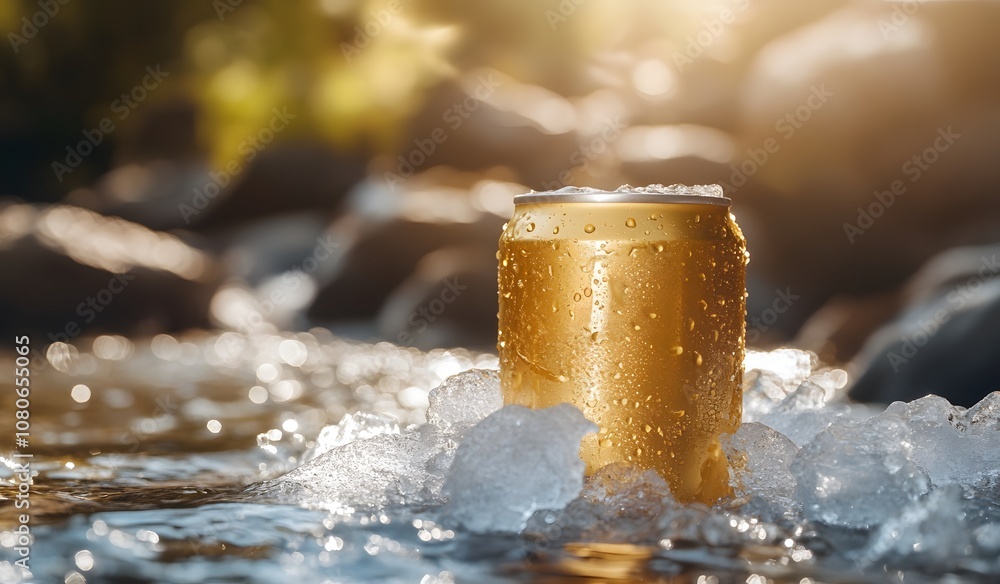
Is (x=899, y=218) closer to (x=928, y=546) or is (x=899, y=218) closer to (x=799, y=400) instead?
(x=799, y=400)

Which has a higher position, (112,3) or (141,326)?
(112,3)

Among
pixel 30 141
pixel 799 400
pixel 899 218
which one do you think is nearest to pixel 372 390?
pixel 799 400

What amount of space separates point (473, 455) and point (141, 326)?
689 cm

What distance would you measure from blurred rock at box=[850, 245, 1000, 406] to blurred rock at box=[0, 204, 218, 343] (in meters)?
5.63

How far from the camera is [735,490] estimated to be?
1.93 meters

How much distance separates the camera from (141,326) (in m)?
8.01

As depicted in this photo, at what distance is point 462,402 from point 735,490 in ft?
2.10

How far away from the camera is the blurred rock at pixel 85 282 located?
25.2 feet

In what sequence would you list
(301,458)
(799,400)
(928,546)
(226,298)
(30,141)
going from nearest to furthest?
(928,546), (799,400), (301,458), (226,298), (30,141)

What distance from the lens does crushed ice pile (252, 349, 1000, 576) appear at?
1556mm

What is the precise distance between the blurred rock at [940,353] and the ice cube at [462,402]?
8.95ft

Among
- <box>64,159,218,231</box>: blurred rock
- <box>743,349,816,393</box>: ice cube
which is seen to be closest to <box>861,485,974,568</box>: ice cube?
<box>743,349,816,393</box>: ice cube

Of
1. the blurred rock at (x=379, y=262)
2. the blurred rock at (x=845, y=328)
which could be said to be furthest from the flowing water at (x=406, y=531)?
the blurred rock at (x=379, y=262)

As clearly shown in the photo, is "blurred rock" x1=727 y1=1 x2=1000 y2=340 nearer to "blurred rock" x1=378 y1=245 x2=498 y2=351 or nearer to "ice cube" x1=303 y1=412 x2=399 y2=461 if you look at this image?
"blurred rock" x1=378 y1=245 x2=498 y2=351
